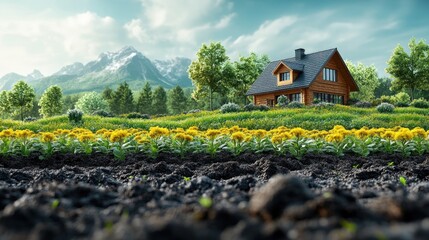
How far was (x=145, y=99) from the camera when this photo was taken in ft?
234

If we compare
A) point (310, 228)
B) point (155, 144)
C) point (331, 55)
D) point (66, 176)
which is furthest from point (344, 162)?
point (331, 55)

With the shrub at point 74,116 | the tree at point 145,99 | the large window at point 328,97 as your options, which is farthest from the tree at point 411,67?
the tree at point 145,99

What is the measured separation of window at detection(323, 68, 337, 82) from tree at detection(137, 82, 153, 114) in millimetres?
40367

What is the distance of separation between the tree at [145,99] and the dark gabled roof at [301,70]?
118 feet

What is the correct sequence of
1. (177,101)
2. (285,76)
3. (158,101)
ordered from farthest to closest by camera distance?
1. (177,101)
2. (158,101)
3. (285,76)

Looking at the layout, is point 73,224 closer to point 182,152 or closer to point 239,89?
point 182,152

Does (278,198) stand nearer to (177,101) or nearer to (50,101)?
(50,101)

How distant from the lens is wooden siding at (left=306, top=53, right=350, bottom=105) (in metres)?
33.7

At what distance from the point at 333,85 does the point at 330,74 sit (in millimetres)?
969

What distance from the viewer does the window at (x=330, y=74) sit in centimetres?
3516

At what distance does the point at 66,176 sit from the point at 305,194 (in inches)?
154

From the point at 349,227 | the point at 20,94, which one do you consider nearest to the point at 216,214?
the point at 349,227

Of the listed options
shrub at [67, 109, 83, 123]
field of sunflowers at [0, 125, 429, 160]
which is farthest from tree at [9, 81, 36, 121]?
field of sunflowers at [0, 125, 429, 160]

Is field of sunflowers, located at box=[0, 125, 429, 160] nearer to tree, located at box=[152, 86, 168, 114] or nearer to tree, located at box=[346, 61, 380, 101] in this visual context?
tree, located at box=[346, 61, 380, 101]
